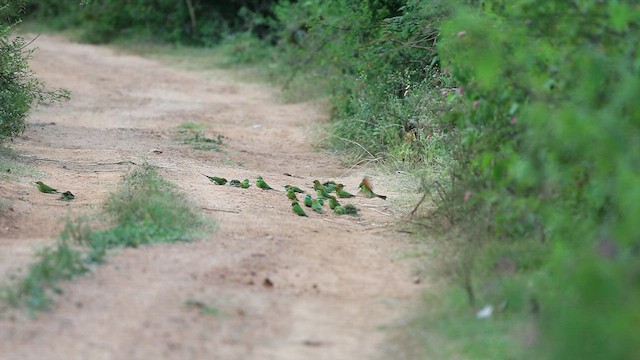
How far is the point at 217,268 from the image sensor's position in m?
5.31

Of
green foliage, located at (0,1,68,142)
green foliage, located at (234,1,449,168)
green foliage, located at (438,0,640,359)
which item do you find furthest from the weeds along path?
green foliage, located at (438,0,640,359)

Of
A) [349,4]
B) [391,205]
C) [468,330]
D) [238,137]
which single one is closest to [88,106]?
[238,137]

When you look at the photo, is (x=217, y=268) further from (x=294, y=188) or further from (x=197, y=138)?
(x=197, y=138)

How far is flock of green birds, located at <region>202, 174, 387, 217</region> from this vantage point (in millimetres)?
7219

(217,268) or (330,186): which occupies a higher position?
(217,268)

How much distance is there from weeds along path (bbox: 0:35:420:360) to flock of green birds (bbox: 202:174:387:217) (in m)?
0.10

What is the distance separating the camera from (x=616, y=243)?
3.87 m

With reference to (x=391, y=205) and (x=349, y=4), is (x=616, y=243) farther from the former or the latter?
(x=349, y=4)

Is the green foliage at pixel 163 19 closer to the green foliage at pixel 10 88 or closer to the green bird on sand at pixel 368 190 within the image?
the green foliage at pixel 10 88

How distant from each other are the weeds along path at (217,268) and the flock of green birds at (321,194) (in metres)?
0.10

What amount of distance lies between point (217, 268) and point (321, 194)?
2.46m

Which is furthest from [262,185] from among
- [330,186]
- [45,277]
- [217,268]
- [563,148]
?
[563,148]

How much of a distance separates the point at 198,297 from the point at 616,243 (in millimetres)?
1911

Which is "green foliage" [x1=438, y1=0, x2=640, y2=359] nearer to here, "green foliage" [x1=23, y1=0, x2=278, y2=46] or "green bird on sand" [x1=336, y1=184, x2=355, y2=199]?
"green bird on sand" [x1=336, y1=184, x2=355, y2=199]
